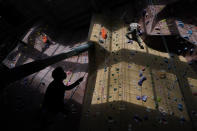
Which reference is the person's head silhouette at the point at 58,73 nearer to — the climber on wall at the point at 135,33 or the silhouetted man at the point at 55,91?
the silhouetted man at the point at 55,91

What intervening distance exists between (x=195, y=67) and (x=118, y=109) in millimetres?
2479

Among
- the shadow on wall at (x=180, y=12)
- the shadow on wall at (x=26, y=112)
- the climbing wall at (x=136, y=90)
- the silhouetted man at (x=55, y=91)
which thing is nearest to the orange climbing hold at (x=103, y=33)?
the climbing wall at (x=136, y=90)

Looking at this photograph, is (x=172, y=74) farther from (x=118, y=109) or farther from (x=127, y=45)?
(x=118, y=109)

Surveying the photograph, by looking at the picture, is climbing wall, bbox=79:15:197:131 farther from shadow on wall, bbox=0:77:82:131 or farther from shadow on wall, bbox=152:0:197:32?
shadow on wall, bbox=152:0:197:32

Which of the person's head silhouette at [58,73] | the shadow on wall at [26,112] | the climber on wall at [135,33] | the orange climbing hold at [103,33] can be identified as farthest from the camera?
the orange climbing hold at [103,33]

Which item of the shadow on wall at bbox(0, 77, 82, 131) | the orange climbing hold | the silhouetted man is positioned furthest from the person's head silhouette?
the orange climbing hold

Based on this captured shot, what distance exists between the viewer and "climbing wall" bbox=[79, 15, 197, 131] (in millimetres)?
2531

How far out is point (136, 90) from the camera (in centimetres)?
299

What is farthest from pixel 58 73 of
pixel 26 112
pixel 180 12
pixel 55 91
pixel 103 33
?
pixel 180 12

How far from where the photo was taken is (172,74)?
338 centimetres

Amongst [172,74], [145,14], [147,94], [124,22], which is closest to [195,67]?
[172,74]

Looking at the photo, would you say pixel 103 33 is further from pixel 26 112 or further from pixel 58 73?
pixel 26 112

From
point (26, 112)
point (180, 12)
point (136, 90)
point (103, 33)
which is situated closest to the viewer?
point (136, 90)

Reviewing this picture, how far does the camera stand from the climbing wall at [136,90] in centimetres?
253
